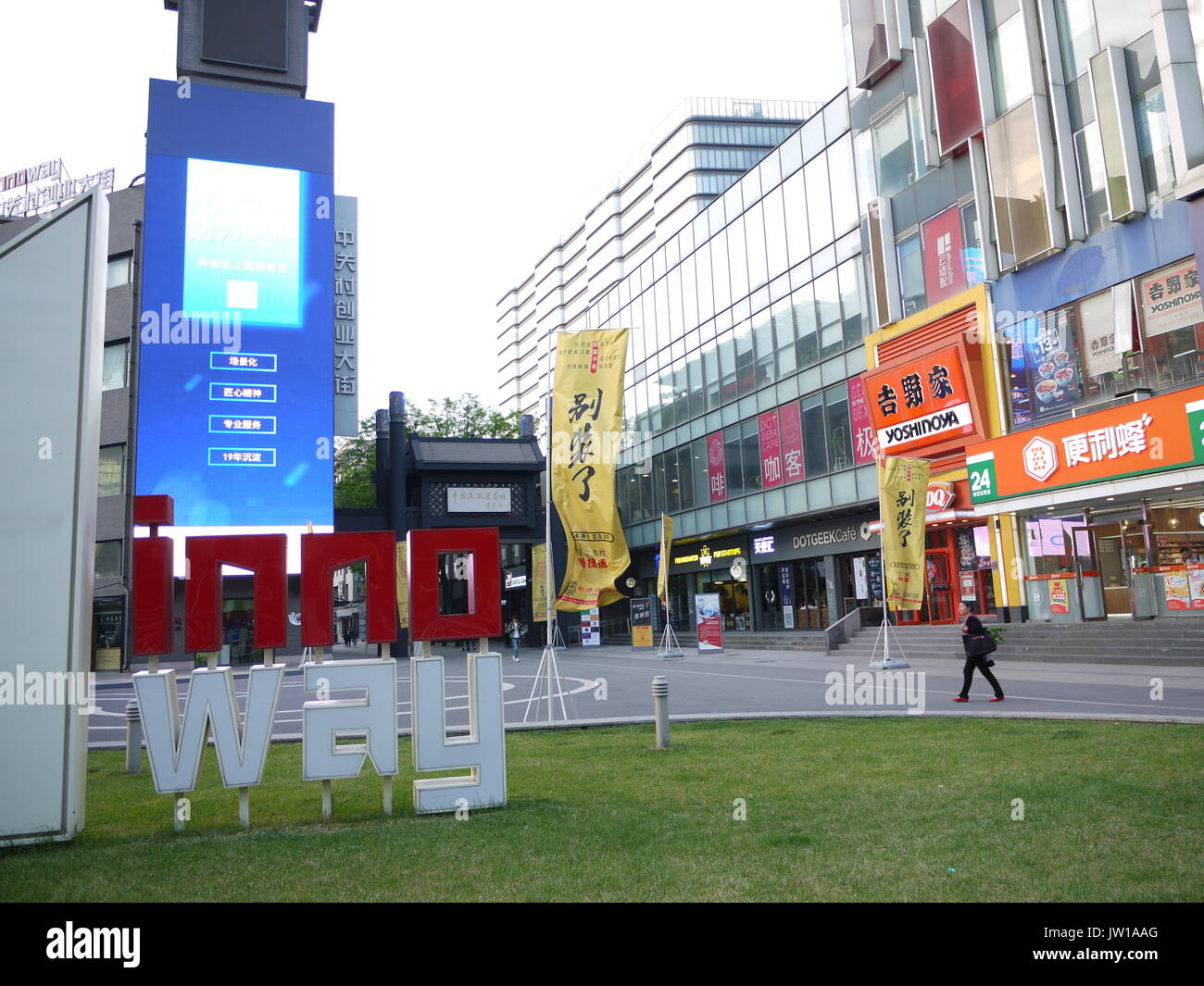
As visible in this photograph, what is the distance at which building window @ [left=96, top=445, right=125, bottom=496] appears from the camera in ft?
126

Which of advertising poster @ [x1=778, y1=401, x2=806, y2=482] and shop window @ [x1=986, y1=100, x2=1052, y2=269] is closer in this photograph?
shop window @ [x1=986, y1=100, x2=1052, y2=269]

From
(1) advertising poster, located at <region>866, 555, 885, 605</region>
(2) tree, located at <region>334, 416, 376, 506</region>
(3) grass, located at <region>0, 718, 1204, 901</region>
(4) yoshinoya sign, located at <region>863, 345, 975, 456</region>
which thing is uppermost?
(2) tree, located at <region>334, 416, 376, 506</region>

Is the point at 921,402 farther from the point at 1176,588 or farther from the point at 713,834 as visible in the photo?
the point at 713,834

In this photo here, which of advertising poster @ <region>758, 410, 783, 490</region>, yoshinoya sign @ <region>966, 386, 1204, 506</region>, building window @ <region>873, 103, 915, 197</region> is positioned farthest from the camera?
advertising poster @ <region>758, 410, 783, 490</region>

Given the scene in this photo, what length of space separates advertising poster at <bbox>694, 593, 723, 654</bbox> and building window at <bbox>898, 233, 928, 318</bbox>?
1268 centimetres

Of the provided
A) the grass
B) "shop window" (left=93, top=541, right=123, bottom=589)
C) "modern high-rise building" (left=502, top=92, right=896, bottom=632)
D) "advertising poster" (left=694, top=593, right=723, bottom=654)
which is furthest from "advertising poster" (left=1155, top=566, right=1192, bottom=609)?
"shop window" (left=93, top=541, right=123, bottom=589)

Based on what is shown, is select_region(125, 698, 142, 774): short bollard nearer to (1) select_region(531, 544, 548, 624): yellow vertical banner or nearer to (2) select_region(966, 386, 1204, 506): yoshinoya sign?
(1) select_region(531, 544, 548, 624): yellow vertical banner

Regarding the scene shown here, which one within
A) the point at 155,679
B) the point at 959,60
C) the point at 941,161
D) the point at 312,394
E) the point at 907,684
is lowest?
the point at 907,684

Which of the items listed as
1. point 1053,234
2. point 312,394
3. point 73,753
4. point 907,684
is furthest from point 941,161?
point 73,753

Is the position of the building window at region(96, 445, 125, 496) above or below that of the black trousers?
above

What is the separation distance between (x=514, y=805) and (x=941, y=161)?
26.9 metres

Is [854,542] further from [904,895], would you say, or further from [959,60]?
[904,895]

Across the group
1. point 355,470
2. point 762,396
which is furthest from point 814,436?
point 355,470
